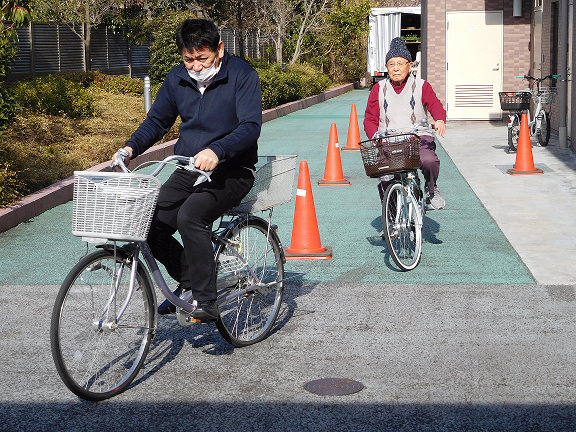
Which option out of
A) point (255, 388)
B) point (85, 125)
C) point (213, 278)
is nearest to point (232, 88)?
point (213, 278)

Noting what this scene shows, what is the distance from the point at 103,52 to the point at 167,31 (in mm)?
3005

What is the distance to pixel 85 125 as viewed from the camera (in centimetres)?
1662

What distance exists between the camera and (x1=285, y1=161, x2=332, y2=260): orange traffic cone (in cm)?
760

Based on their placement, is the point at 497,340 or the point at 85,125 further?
the point at 85,125

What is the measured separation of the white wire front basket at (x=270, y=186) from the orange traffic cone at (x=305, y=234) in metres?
2.35

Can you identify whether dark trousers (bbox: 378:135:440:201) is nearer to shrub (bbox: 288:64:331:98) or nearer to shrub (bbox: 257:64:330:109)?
shrub (bbox: 257:64:330:109)

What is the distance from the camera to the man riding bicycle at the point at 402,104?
7.18 m

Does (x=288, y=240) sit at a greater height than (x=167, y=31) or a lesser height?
lesser

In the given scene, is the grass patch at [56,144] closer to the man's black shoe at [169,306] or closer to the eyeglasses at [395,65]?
the eyeglasses at [395,65]

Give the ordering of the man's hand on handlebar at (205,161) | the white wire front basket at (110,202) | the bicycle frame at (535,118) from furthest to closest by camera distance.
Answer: the bicycle frame at (535,118), the man's hand on handlebar at (205,161), the white wire front basket at (110,202)

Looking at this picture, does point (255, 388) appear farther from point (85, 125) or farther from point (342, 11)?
point (342, 11)

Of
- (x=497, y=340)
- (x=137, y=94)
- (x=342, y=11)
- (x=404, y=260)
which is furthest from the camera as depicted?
(x=342, y=11)

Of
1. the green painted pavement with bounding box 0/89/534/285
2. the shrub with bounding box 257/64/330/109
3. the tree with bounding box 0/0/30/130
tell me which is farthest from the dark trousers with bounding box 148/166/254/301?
the shrub with bounding box 257/64/330/109

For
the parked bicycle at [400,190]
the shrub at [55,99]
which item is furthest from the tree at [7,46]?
the shrub at [55,99]
